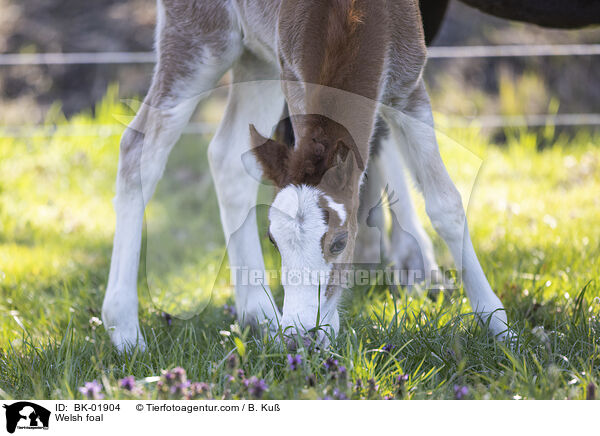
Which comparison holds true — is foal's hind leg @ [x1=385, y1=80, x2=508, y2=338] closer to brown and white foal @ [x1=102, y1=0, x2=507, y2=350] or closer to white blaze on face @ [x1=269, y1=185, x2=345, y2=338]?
brown and white foal @ [x1=102, y1=0, x2=507, y2=350]

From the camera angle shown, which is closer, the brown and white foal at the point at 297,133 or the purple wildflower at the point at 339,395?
the purple wildflower at the point at 339,395

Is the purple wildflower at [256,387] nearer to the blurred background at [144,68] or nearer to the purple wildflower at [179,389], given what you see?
the purple wildflower at [179,389]

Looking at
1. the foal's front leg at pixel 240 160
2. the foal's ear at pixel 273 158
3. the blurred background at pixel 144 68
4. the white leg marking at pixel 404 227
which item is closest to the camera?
the foal's ear at pixel 273 158

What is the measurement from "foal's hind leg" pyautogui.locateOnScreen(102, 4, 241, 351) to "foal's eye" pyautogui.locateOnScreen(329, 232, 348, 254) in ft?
3.55

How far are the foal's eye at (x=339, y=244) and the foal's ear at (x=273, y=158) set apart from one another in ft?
0.89

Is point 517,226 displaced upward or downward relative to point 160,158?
downward

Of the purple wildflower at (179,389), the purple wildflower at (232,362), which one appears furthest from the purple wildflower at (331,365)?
the purple wildflower at (179,389)

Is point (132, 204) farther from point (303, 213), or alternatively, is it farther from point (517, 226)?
point (517, 226)

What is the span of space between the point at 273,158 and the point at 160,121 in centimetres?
88

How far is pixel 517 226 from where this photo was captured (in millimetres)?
4129

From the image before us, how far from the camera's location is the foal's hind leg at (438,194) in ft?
8.98
